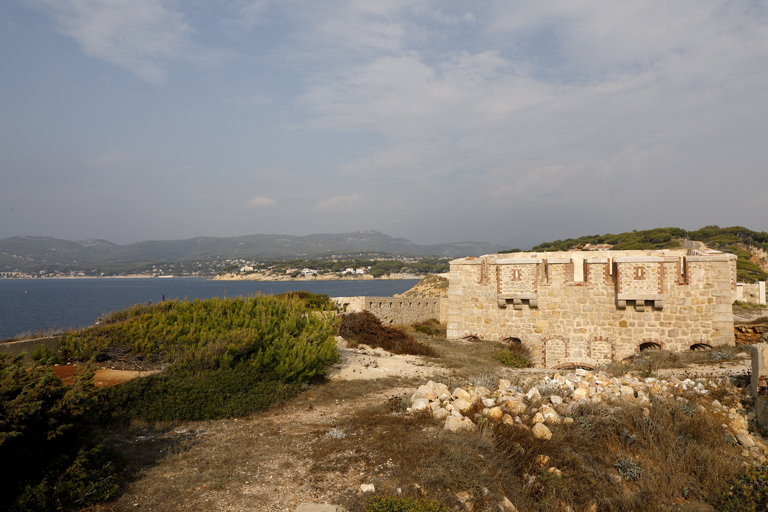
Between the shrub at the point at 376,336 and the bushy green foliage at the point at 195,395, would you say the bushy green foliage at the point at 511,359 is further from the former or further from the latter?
the bushy green foliage at the point at 195,395

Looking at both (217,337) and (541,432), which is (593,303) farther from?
(217,337)

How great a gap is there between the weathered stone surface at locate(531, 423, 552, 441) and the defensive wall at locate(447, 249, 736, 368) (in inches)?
421

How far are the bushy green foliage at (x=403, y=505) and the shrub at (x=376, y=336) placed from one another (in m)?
11.9

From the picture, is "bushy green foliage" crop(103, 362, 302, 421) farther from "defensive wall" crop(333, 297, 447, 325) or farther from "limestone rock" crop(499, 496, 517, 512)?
"defensive wall" crop(333, 297, 447, 325)

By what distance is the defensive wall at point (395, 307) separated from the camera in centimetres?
2270

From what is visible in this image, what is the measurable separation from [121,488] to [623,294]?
16.3 metres

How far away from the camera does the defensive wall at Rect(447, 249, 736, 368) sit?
15133 millimetres

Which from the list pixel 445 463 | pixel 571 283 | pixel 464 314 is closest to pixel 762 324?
pixel 571 283

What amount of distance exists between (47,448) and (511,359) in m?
14.2

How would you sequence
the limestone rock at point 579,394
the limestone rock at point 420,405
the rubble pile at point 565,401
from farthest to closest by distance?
the limestone rock at point 579,394
the limestone rock at point 420,405
the rubble pile at point 565,401

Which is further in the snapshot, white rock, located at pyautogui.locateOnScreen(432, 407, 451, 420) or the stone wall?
the stone wall

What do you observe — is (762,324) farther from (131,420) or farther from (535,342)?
(131,420)

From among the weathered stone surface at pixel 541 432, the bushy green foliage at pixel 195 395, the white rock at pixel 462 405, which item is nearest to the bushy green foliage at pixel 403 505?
the weathered stone surface at pixel 541 432

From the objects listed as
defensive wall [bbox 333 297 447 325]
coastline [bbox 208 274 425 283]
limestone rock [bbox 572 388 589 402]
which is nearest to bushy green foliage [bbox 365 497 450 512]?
limestone rock [bbox 572 388 589 402]
